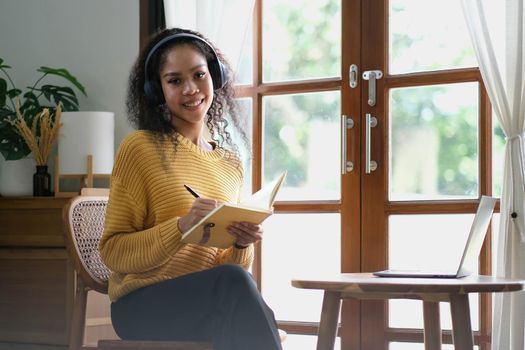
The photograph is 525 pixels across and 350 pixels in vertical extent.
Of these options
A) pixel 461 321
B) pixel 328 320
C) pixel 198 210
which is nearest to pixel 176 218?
pixel 198 210

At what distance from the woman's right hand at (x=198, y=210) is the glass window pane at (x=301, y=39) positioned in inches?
65.5

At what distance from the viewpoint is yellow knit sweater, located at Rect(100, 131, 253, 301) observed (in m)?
1.91

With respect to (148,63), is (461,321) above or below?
below

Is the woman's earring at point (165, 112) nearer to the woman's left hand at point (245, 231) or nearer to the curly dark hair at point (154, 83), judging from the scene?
the curly dark hair at point (154, 83)

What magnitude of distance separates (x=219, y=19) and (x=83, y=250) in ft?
5.13

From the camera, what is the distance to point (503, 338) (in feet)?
9.20

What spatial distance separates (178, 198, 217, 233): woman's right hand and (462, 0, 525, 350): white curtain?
1390mm

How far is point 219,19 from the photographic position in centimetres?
346

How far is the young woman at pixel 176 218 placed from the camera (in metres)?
1.76

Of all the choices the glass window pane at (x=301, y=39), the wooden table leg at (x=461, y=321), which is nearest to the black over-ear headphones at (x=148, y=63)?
the wooden table leg at (x=461, y=321)

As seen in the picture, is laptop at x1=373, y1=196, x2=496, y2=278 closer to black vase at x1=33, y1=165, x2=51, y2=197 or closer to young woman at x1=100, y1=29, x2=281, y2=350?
young woman at x1=100, y1=29, x2=281, y2=350

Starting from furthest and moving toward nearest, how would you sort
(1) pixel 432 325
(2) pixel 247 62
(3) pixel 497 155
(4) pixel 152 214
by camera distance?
1. (2) pixel 247 62
2. (3) pixel 497 155
3. (1) pixel 432 325
4. (4) pixel 152 214

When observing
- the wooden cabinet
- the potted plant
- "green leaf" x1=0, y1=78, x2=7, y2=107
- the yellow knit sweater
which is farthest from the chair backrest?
"green leaf" x1=0, y1=78, x2=7, y2=107

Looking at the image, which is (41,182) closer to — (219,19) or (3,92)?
(3,92)
